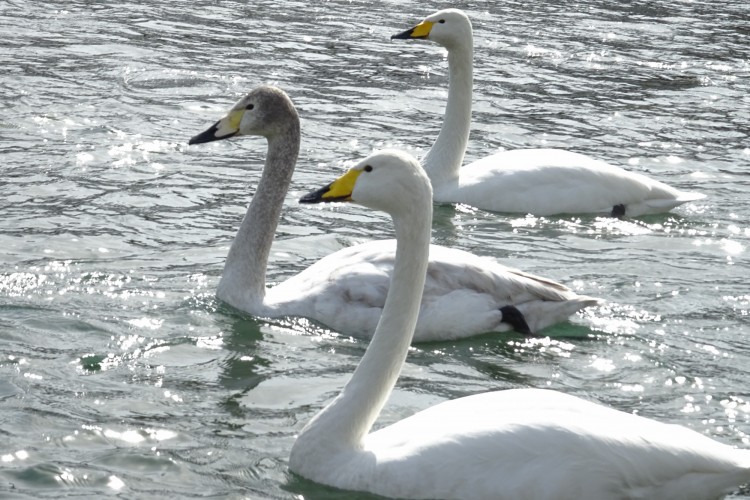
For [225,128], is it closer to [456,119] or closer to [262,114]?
[262,114]

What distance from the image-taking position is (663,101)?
1588 cm

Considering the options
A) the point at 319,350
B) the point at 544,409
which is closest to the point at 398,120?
the point at 319,350

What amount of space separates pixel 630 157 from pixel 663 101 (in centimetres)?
260

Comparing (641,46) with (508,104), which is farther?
(641,46)

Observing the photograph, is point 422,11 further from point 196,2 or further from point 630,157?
point 630,157

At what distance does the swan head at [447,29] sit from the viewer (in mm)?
12336

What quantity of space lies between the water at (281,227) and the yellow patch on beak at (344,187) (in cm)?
122

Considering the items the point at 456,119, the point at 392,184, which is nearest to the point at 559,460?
the point at 392,184

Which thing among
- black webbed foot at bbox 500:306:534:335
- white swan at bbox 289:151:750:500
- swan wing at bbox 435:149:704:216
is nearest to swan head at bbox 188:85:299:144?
black webbed foot at bbox 500:306:534:335

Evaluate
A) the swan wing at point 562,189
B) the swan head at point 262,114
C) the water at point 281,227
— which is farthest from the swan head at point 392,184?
the swan wing at point 562,189

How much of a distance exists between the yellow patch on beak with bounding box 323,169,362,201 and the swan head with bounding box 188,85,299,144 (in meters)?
2.60

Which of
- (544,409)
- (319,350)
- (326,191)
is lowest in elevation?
(319,350)

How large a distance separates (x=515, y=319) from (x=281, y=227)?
3127 mm

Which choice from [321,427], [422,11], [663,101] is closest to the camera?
[321,427]
